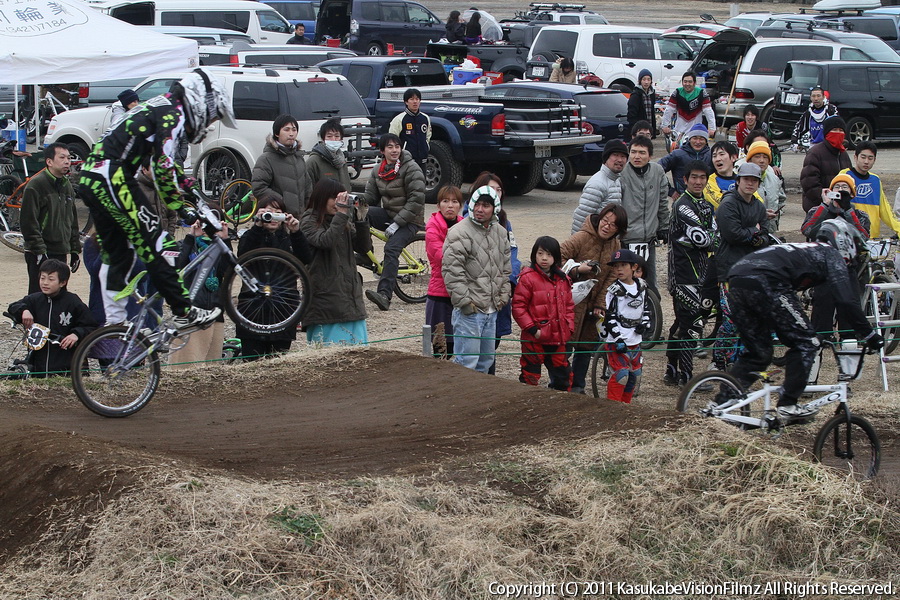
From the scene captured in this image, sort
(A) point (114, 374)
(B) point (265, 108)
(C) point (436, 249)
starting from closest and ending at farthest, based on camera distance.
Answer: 1. (A) point (114, 374)
2. (C) point (436, 249)
3. (B) point (265, 108)

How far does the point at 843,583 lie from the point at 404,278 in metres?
8.03

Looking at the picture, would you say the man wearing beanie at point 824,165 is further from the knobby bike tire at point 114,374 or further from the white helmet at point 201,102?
the knobby bike tire at point 114,374

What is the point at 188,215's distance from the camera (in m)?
7.34

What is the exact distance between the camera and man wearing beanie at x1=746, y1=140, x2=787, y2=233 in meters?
10.7

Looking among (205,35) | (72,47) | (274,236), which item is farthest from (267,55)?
(274,236)

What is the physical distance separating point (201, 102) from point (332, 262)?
220 cm

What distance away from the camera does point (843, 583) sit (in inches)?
219

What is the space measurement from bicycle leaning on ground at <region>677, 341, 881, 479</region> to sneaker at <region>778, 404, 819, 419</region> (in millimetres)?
27

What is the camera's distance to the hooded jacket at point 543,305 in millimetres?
8477

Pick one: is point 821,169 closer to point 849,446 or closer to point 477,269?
point 477,269

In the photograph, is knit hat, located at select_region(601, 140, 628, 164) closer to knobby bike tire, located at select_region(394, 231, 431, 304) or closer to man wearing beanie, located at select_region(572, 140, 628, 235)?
man wearing beanie, located at select_region(572, 140, 628, 235)

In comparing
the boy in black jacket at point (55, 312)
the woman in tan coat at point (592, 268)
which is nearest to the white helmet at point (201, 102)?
the boy in black jacket at point (55, 312)

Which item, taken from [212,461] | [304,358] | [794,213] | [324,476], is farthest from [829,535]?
[794,213]

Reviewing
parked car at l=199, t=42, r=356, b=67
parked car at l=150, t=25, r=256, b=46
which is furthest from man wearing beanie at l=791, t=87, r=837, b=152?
parked car at l=150, t=25, r=256, b=46
